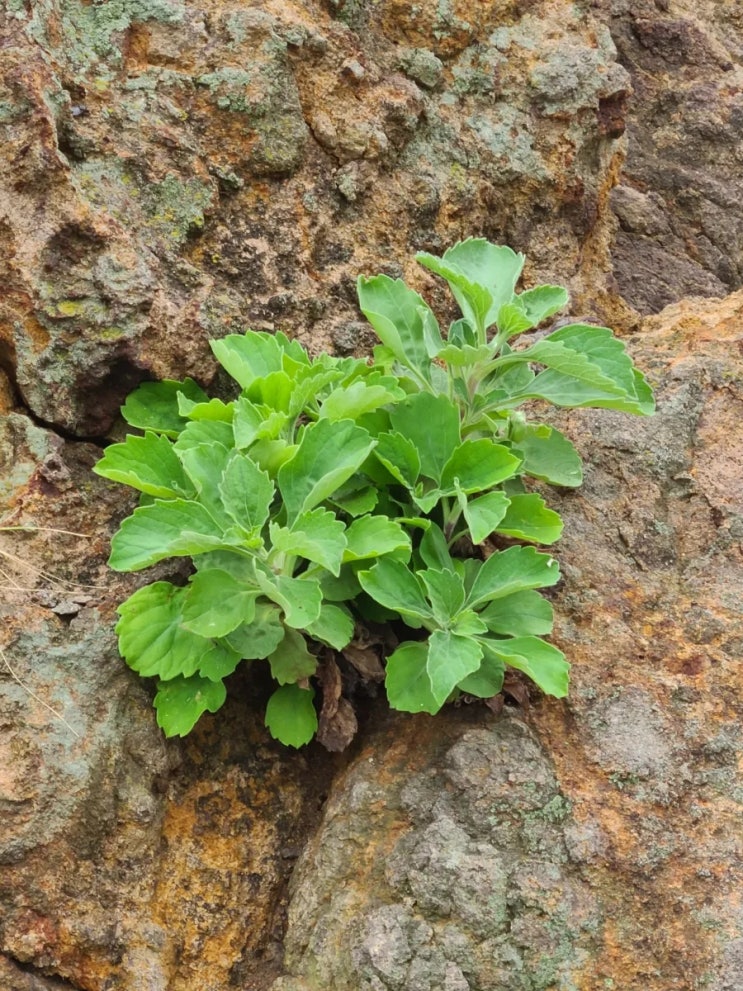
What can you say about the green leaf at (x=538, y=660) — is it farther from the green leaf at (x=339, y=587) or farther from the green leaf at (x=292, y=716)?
the green leaf at (x=292, y=716)

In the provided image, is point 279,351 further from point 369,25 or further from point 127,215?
point 369,25

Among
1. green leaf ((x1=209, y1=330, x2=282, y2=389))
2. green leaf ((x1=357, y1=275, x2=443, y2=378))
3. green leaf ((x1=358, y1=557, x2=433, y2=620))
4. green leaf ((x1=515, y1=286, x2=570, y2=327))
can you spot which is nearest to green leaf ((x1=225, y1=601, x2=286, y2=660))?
green leaf ((x1=358, y1=557, x2=433, y2=620))

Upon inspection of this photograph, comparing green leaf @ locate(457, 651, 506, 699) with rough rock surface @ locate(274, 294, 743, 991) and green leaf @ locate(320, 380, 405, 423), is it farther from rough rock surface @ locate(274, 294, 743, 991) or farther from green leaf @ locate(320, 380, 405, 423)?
green leaf @ locate(320, 380, 405, 423)

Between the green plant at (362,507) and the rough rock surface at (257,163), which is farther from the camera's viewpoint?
the rough rock surface at (257,163)

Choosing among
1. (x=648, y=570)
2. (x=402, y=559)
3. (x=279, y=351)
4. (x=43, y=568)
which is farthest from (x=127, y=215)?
(x=648, y=570)

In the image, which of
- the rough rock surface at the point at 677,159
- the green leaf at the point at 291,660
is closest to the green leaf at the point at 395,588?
the green leaf at the point at 291,660

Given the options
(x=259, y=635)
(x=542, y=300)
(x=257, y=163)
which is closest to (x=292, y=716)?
(x=259, y=635)

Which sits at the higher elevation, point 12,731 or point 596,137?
point 596,137
